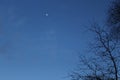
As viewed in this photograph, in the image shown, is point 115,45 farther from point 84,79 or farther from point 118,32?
point 84,79

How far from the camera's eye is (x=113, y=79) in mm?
30547

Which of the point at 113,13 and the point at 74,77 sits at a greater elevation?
the point at 113,13

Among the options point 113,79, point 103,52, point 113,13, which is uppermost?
point 113,13

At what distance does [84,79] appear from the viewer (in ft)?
101

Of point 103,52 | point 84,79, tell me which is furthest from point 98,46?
point 84,79

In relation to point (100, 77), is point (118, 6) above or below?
above

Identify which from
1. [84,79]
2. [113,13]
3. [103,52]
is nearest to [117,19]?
[113,13]

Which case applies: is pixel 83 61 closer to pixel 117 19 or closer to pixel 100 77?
pixel 100 77

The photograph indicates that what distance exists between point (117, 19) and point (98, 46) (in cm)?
227

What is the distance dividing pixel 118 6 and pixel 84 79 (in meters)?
5.38

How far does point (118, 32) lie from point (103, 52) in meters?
1.69

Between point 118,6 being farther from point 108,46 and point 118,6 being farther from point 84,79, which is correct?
point 84,79

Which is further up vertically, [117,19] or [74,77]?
[117,19]

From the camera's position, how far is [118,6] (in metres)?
30.8
